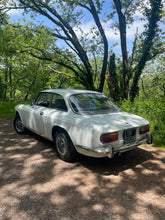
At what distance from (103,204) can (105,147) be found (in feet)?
3.22

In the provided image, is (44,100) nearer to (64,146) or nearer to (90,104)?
(90,104)

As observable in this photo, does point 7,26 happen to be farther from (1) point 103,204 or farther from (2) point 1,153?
(1) point 103,204

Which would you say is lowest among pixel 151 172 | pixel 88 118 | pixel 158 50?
pixel 151 172

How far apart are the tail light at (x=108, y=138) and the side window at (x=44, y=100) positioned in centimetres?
221

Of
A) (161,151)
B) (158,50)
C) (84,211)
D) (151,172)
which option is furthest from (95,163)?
(158,50)

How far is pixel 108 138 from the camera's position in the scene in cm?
323

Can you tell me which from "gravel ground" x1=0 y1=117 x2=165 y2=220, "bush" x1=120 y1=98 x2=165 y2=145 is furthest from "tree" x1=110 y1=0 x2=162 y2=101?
"gravel ground" x1=0 y1=117 x2=165 y2=220

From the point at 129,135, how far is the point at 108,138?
0.60m

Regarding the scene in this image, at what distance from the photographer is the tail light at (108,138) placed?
3179mm

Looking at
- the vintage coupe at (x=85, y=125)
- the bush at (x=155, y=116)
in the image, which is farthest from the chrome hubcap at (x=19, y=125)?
the bush at (x=155, y=116)

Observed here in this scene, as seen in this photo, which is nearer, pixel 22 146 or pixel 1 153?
pixel 1 153

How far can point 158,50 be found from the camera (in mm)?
12086

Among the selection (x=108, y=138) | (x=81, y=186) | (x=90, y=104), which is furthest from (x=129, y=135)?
(x=81, y=186)

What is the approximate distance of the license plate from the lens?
347 cm
